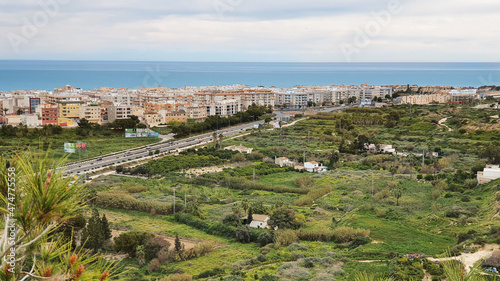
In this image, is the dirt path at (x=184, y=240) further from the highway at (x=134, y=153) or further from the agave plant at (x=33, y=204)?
the agave plant at (x=33, y=204)

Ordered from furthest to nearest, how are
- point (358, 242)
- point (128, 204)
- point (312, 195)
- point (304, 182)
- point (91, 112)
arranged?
point (91, 112), point (304, 182), point (312, 195), point (128, 204), point (358, 242)

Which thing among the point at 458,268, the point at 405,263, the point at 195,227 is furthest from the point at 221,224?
the point at 458,268

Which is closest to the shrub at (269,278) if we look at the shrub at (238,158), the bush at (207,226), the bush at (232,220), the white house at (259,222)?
the bush at (207,226)

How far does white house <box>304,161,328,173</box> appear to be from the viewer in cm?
3461

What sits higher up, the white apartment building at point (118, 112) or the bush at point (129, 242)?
the white apartment building at point (118, 112)

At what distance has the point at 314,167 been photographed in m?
34.8

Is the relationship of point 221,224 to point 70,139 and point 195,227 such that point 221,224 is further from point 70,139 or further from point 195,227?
point 70,139

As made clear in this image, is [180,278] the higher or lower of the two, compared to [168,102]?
lower

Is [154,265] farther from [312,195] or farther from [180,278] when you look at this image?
[312,195]

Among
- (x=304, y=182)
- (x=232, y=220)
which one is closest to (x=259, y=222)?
(x=232, y=220)

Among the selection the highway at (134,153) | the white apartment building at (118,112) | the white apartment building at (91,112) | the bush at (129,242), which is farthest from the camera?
the white apartment building at (118,112)

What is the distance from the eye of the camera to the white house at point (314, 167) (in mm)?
34612

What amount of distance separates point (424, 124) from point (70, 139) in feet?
120

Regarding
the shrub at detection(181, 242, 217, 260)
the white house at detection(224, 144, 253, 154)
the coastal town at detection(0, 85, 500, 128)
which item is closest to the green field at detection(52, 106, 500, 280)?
the shrub at detection(181, 242, 217, 260)
